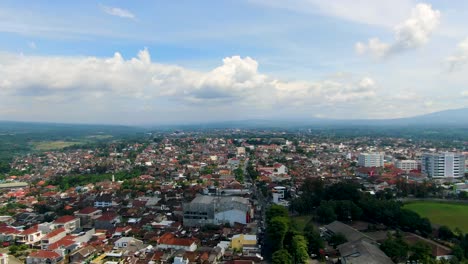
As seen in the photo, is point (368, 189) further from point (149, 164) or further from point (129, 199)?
point (149, 164)

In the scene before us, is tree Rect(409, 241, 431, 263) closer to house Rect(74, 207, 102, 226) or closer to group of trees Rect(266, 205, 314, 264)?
group of trees Rect(266, 205, 314, 264)

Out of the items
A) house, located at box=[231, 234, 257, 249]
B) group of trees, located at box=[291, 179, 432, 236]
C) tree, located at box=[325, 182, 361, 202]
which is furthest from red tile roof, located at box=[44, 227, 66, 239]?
tree, located at box=[325, 182, 361, 202]

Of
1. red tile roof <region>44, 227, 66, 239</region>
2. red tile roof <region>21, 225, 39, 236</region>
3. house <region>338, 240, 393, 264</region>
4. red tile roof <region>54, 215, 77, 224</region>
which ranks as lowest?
red tile roof <region>21, 225, 39, 236</region>

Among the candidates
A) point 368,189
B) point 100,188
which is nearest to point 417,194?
point 368,189

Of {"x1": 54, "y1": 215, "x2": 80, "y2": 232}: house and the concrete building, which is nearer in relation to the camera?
{"x1": 54, "y1": 215, "x2": 80, "y2": 232}: house

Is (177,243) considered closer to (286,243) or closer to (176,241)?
(176,241)

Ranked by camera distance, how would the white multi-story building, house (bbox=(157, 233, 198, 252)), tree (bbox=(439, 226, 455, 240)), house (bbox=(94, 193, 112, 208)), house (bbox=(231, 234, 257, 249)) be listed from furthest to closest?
1. the white multi-story building
2. house (bbox=(94, 193, 112, 208))
3. tree (bbox=(439, 226, 455, 240))
4. house (bbox=(231, 234, 257, 249))
5. house (bbox=(157, 233, 198, 252))
